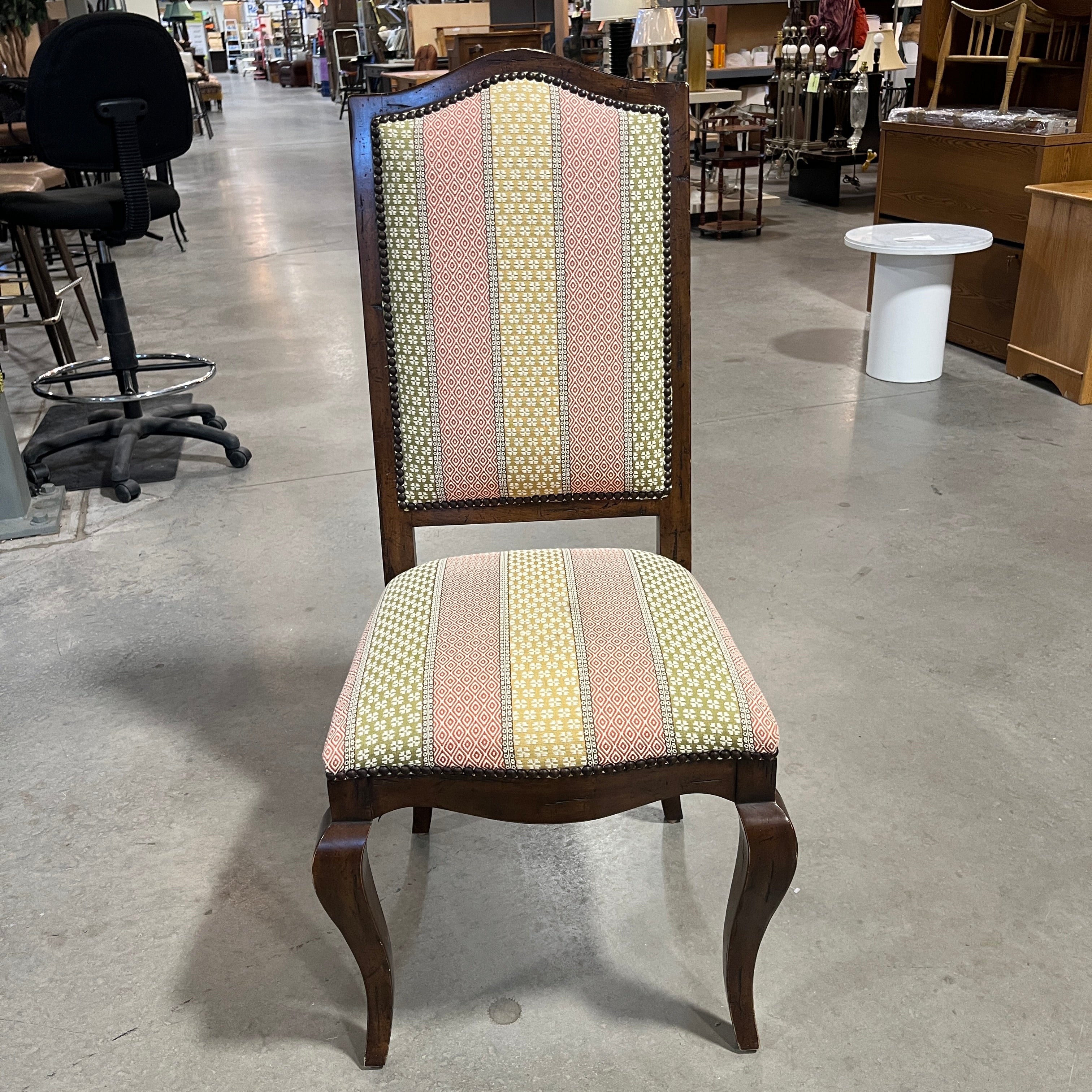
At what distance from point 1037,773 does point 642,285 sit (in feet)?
3.68

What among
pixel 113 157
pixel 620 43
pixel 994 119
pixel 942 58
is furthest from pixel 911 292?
pixel 620 43

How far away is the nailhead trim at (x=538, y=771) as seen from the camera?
1.15 meters

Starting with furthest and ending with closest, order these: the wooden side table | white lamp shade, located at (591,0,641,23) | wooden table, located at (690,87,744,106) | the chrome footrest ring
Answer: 1. wooden table, located at (690,87,744,106)
2. white lamp shade, located at (591,0,641,23)
3. the wooden side table
4. the chrome footrest ring

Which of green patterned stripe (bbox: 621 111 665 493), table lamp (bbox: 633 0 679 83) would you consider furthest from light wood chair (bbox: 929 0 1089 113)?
green patterned stripe (bbox: 621 111 665 493)

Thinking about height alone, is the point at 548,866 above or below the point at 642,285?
below

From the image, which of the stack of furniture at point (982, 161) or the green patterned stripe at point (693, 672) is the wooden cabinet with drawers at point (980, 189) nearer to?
the stack of furniture at point (982, 161)

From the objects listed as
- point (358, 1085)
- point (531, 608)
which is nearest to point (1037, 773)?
point (531, 608)

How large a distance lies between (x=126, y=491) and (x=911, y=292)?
8.77 feet

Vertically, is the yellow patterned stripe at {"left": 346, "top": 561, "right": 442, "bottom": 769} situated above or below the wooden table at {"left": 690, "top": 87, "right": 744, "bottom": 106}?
below

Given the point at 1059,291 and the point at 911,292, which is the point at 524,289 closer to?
the point at 911,292

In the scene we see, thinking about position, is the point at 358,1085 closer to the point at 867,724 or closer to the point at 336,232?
the point at 867,724

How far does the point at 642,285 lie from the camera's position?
4.59 ft

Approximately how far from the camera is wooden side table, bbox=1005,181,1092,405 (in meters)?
3.44

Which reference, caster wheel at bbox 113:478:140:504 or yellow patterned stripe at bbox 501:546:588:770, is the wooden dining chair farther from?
caster wheel at bbox 113:478:140:504
